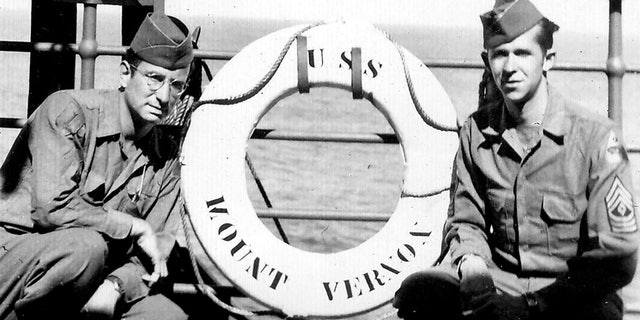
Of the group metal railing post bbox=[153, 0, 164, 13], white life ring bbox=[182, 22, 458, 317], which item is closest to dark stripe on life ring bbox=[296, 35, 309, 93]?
white life ring bbox=[182, 22, 458, 317]

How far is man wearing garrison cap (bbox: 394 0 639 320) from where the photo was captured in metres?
2.13

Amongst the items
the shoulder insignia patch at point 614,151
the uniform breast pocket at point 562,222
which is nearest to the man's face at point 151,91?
the uniform breast pocket at point 562,222

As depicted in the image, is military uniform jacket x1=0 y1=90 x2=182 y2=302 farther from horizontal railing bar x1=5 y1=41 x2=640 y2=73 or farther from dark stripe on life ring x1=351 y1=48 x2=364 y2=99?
dark stripe on life ring x1=351 y1=48 x2=364 y2=99

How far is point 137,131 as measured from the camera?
2.59 metres

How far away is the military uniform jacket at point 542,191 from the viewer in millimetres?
2160

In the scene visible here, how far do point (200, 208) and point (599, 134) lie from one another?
46.8 inches

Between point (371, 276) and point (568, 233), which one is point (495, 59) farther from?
→ point (371, 276)

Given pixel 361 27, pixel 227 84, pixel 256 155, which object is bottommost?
pixel 256 155

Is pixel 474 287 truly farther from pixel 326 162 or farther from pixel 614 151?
pixel 326 162

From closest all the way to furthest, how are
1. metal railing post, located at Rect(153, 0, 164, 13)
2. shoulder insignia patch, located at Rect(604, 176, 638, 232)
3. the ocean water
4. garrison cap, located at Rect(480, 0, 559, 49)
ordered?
shoulder insignia patch, located at Rect(604, 176, 638, 232)
garrison cap, located at Rect(480, 0, 559, 49)
metal railing post, located at Rect(153, 0, 164, 13)
the ocean water

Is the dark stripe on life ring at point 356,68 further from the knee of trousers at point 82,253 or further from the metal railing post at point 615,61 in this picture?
the knee of trousers at point 82,253

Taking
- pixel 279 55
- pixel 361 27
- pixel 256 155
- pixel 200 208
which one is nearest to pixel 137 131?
pixel 200 208

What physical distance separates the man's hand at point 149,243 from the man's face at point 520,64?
102cm

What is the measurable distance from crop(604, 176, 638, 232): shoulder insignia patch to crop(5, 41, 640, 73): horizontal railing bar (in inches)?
28.6
